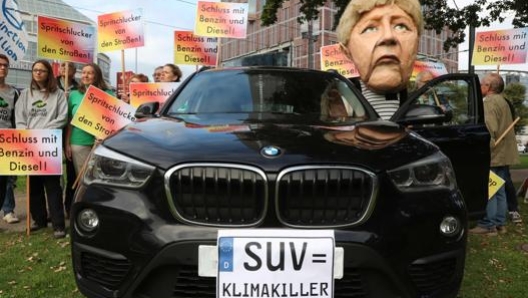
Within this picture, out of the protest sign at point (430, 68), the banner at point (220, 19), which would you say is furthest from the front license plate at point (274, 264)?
the protest sign at point (430, 68)

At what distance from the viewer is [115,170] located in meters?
2.47

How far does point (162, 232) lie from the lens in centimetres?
224

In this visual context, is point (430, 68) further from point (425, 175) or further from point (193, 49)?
point (425, 175)

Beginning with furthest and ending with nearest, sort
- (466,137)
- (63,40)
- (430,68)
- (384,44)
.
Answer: (430,68) → (63,40) → (384,44) → (466,137)

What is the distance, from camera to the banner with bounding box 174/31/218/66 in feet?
28.0

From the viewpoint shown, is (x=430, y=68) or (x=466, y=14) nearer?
(x=430, y=68)

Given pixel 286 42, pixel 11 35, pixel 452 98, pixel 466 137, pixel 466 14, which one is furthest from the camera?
pixel 286 42

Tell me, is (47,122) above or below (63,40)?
below

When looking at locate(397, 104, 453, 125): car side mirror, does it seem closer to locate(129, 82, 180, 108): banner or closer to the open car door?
the open car door

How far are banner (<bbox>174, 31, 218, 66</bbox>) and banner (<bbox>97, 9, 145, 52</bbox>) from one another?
2.92 feet

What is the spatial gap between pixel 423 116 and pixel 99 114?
3.70m

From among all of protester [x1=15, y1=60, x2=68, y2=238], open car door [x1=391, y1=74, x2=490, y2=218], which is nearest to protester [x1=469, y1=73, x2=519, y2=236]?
open car door [x1=391, y1=74, x2=490, y2=218]

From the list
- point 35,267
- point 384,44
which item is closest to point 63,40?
point 35,267

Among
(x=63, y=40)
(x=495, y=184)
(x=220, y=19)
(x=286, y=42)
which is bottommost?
(x=495, y=184)
